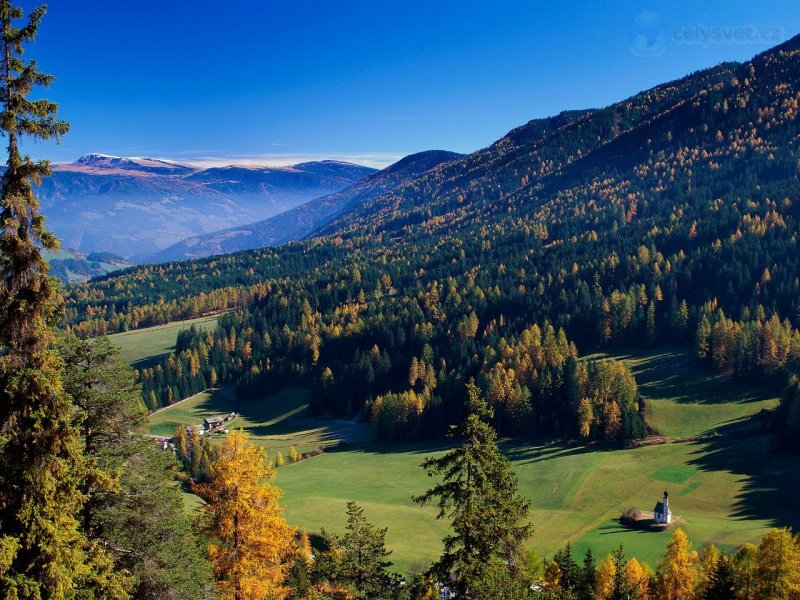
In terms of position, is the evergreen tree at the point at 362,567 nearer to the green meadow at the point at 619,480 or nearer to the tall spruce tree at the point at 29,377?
the tall spruce tree at the point at 29,377

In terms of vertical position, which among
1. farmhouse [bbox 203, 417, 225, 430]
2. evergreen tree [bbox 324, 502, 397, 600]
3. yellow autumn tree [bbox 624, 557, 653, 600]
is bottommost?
yellow autumn tree [bbox 624, 557, 653, 600]

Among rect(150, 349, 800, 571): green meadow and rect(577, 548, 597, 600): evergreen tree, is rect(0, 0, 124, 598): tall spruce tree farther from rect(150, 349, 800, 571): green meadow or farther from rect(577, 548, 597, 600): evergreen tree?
rect(150, 349, 800, 571): green meadow

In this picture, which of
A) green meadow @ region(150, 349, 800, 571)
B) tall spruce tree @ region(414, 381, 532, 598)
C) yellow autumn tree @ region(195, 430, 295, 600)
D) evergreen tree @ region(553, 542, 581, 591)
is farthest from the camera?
green meadow @ region(150, 349, 800, 571)

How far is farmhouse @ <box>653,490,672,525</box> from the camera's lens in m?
69.8

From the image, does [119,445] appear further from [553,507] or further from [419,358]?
[419,358]

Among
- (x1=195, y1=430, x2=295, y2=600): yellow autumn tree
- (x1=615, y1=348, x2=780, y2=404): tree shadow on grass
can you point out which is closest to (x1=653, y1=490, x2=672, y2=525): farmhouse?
(x1=615, y1=348, x2=780, y2=404): tree shadow on grass

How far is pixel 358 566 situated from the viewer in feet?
88.2

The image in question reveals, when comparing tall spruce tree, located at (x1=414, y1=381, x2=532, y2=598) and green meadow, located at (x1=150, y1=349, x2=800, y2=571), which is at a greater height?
tall spruce tree, located at (x1=414, y1=381, x2=532, y2=598)

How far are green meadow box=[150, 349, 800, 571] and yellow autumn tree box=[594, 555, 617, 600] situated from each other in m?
11.3

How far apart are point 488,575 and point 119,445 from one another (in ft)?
46.8

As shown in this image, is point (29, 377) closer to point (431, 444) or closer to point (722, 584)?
point (722, 584)

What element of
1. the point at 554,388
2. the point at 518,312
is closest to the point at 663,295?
the point at 518,312

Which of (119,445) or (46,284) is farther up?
(46,284)

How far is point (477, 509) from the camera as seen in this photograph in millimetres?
20328
